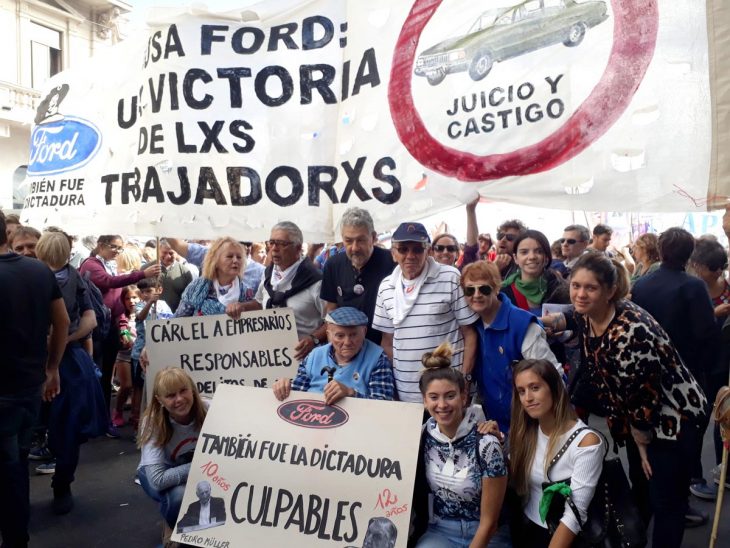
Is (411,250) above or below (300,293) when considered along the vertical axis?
above

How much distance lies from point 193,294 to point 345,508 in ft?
6.55

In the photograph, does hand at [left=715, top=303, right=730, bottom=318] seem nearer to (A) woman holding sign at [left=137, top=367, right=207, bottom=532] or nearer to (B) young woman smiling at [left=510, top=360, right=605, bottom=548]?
(B) young woman smiling at [left=510, top=360, right=605, bottom=548]

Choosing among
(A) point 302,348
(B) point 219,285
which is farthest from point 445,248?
(B) point 219,285

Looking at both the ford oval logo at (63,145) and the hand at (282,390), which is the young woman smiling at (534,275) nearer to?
the hand at (282,390)

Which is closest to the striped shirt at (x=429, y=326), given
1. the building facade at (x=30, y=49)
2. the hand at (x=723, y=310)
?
the hand at (x=723, y=310)

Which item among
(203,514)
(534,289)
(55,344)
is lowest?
(203,514)

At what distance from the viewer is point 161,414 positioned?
382cm

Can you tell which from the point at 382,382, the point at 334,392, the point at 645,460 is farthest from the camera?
the point at 382,382

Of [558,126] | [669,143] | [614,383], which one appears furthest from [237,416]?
[669,143]

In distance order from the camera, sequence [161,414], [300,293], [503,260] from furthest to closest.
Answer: [503,260] < [300,293] < [161,414]

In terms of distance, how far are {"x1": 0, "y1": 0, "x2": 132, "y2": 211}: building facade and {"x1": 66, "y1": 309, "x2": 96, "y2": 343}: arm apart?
52.0ft

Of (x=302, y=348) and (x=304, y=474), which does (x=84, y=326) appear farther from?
(x=304, y=474)

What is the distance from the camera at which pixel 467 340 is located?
3.53 m

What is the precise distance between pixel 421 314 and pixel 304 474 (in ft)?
3.28
